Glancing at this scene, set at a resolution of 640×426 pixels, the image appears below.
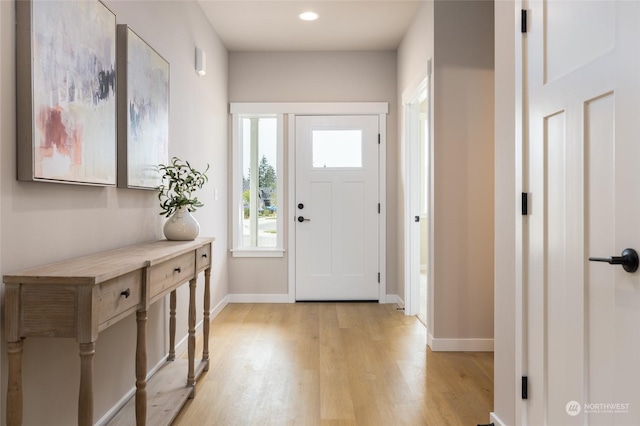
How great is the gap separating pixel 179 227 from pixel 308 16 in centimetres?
234

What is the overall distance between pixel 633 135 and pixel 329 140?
3.74 meters

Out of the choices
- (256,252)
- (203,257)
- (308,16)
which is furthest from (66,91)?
(256,252)

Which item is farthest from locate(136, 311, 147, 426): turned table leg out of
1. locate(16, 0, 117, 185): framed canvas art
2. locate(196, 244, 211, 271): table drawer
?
locate(196, 244, 211, 271): table drawer

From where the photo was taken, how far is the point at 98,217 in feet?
6.55

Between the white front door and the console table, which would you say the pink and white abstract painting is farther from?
the white front door

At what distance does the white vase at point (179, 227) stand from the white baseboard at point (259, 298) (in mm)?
2362

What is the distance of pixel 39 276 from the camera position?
4.38 feet

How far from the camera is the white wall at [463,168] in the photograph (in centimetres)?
321

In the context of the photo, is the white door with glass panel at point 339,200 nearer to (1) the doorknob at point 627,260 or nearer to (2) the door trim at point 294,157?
(2) the door trim at point 294,157

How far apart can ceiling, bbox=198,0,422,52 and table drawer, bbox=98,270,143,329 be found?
2762 mm

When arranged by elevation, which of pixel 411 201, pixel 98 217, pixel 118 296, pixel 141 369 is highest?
pixel 411 201

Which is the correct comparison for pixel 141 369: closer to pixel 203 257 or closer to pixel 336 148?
pixel 203 257

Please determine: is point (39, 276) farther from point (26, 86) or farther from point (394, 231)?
point (394, 231)

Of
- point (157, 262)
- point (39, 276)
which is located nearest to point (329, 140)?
point (157, 262)
